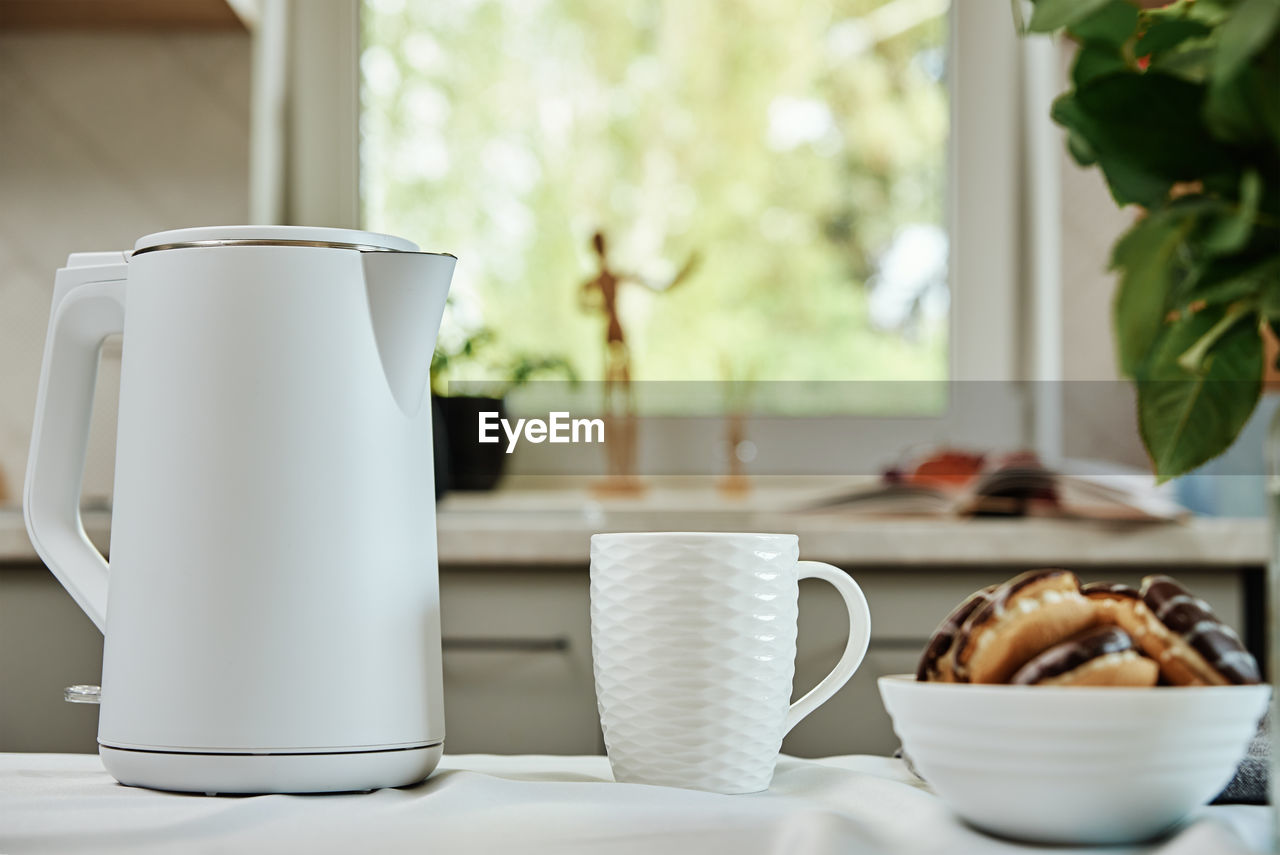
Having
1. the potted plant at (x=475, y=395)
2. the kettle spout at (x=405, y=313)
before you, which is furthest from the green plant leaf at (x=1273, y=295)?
the potted plant at (x=475, y=395)

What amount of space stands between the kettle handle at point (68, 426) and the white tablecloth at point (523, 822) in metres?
0.10

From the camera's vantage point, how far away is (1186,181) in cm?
35

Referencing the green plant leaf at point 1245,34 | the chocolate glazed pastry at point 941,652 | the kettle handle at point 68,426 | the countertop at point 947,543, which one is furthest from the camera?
the countertop at point 947,543

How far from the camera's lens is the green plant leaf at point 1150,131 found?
34 cm

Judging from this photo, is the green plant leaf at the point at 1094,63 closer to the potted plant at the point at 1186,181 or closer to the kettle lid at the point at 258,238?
the potted plant at the point at 1186,181

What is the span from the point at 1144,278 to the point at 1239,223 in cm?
3

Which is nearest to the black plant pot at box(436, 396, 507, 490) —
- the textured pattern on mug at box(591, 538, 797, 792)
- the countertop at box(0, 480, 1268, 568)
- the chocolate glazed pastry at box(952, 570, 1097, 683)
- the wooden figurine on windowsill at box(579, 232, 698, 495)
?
the wooden figurine on windowsill at box(579, 232, 698, 495)

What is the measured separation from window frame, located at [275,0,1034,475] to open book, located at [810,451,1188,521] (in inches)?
17.5

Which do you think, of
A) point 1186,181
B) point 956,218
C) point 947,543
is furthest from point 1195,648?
point 956,218

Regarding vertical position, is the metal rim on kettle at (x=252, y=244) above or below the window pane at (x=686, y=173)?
below

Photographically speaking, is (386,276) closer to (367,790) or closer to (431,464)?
(431,464)

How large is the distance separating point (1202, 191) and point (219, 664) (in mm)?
374

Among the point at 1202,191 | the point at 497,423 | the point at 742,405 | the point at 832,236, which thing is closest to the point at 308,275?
the point at 1202,191

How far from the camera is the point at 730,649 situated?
448 mm
